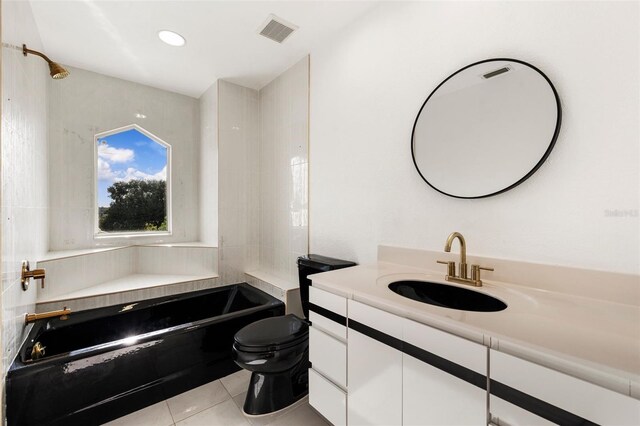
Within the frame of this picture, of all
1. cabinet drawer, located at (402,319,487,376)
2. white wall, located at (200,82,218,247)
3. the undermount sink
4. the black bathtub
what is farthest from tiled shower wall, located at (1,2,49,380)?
the undermount sink

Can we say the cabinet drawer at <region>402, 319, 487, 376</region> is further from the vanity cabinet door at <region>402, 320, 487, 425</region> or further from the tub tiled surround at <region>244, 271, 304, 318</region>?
the tub tiled surround at <region>244, 271, 304, 318</region>

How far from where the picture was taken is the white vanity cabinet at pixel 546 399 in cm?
57

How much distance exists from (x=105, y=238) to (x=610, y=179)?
3.86m

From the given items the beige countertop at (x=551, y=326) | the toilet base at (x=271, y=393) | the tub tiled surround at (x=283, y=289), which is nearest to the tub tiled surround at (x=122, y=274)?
the tub tiled surround at (x=283, y=289)

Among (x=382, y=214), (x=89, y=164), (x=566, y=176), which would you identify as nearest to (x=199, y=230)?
(x=89, y=164)

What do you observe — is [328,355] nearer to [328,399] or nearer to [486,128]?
[328,399]

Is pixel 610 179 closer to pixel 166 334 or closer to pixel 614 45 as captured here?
pixel 614 45

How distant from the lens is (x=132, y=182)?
3.08 metres

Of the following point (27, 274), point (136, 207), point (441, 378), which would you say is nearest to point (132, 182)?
point (136, 207)

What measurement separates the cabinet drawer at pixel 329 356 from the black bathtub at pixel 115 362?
0.91 metres

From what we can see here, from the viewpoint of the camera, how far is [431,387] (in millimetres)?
878

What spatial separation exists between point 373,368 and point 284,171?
2047 mm

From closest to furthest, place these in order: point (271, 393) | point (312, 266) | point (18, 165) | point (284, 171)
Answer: point (18, 165) < point (271, 393) < point (312, 266) < point (284, 171)

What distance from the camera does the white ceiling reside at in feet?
6.12
